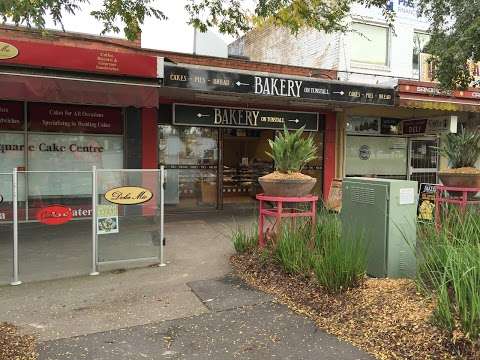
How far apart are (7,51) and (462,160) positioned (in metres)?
8.20

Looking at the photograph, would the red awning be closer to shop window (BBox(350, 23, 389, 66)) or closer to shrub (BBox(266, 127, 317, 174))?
shrub (BBox(266, 127, 317, 174))

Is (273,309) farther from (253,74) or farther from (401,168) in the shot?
(401,168)

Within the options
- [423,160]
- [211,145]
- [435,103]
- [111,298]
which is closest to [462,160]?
[435,103]

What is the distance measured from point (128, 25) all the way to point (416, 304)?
16.9ft

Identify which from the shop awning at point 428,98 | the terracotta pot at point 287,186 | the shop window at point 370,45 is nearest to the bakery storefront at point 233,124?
the shop awning at point 428,98

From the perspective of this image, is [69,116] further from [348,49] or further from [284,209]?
[348,49]

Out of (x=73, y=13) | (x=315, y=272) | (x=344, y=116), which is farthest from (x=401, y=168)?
(x=73, y=13)

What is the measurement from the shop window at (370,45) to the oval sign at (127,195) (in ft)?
29.7

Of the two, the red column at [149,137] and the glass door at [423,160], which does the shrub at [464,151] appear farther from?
the red column at [149,137]

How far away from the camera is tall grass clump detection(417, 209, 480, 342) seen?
3.47 m

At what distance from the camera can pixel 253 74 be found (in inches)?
378

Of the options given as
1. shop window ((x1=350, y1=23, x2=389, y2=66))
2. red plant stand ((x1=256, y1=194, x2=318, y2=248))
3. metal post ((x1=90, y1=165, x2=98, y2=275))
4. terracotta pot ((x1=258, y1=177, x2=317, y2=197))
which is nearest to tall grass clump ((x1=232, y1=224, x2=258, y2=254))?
red plant stand ((x1=256, y1=194, x2=318, y2=248))

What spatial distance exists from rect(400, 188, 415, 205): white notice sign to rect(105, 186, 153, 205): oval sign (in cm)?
331

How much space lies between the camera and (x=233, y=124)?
11711 mm
